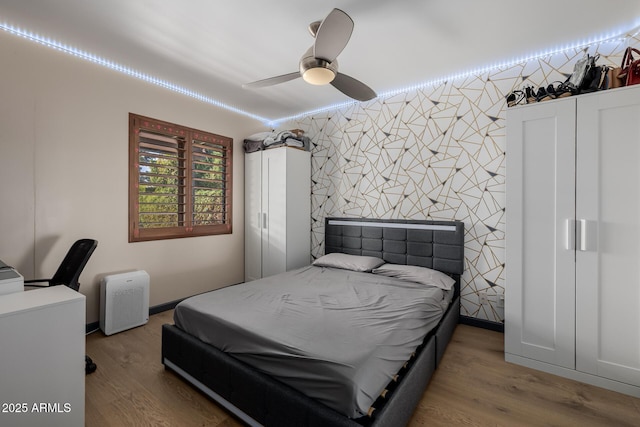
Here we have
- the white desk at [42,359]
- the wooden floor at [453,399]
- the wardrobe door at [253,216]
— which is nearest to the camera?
the white desk at [42,359]

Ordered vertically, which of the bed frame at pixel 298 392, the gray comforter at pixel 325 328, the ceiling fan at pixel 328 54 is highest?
the ceiling fan at pixel 328 54

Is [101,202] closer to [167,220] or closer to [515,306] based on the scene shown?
[167,220]

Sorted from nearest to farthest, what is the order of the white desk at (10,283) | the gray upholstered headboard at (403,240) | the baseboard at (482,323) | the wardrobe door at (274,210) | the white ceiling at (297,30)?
the white desk at (10,283) < the white ceiling at (297,30) < the baseboard at (482,323) < the gray upholstered headboard at (403,240) < the wardrobe door at (274,210)

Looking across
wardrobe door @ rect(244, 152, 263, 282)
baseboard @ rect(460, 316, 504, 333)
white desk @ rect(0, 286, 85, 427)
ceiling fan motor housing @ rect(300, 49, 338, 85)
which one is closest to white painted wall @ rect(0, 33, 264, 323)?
wardrobe door @ rect(244, 152, 263, 282)

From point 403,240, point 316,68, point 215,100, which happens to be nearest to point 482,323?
point 403,240

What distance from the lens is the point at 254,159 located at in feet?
13.7

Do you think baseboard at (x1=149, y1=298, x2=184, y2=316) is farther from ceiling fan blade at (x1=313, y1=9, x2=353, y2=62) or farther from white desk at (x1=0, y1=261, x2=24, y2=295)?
ceiling fan blade at (x1=313, y1=9, x2=353, y2=62)

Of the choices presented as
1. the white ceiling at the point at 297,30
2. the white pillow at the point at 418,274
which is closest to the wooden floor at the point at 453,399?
the white pillow at the point at 418,274

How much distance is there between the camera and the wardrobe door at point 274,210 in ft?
12.6

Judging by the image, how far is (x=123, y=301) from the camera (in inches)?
112

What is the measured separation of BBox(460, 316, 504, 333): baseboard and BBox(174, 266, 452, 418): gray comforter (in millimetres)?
604

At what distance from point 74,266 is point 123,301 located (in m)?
0.79

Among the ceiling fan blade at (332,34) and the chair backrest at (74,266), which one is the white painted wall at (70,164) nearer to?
the chair backrest at (74,266)

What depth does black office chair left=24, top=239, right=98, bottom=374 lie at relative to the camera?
2141 mm
